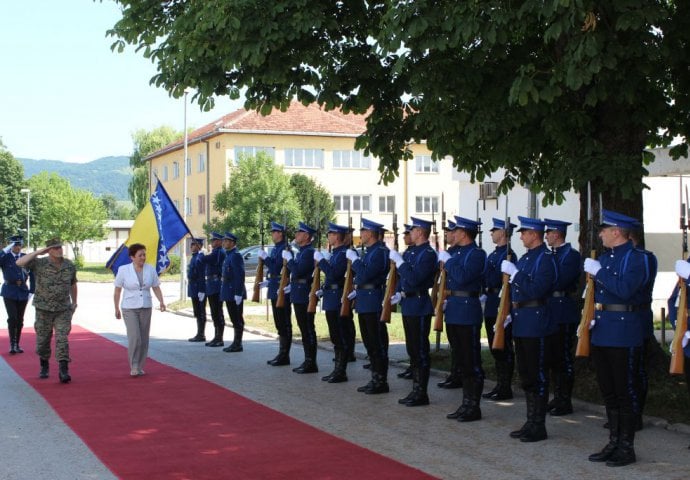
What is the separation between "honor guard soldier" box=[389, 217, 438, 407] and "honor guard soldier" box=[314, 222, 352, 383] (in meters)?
1.92

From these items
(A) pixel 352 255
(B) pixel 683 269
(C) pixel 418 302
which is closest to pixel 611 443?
(B) pixel 683 269

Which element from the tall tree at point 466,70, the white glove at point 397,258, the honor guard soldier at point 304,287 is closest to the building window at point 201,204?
the honor guard soldier at point 304,287

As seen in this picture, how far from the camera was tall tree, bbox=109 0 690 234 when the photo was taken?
8938 millimetres

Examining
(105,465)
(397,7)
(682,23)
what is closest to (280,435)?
(105,465)

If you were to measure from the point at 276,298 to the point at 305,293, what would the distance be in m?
1.03

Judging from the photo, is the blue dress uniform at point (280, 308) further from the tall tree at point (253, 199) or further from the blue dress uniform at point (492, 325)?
the tall tree at point (253, 199)

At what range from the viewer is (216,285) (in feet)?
54.1

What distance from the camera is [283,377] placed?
1242 cm

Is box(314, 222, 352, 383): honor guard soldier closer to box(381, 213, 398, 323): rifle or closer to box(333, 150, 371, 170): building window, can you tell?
box(381, 213, 398, 323): rifle

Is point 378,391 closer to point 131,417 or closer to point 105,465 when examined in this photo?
point 131,417

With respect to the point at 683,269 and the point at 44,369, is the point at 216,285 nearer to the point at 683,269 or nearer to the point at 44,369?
the point at 44,369

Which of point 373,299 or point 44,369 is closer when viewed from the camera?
point 373,299

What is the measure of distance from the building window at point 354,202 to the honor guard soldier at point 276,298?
4454 centimetres

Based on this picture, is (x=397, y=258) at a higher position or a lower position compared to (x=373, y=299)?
higher
